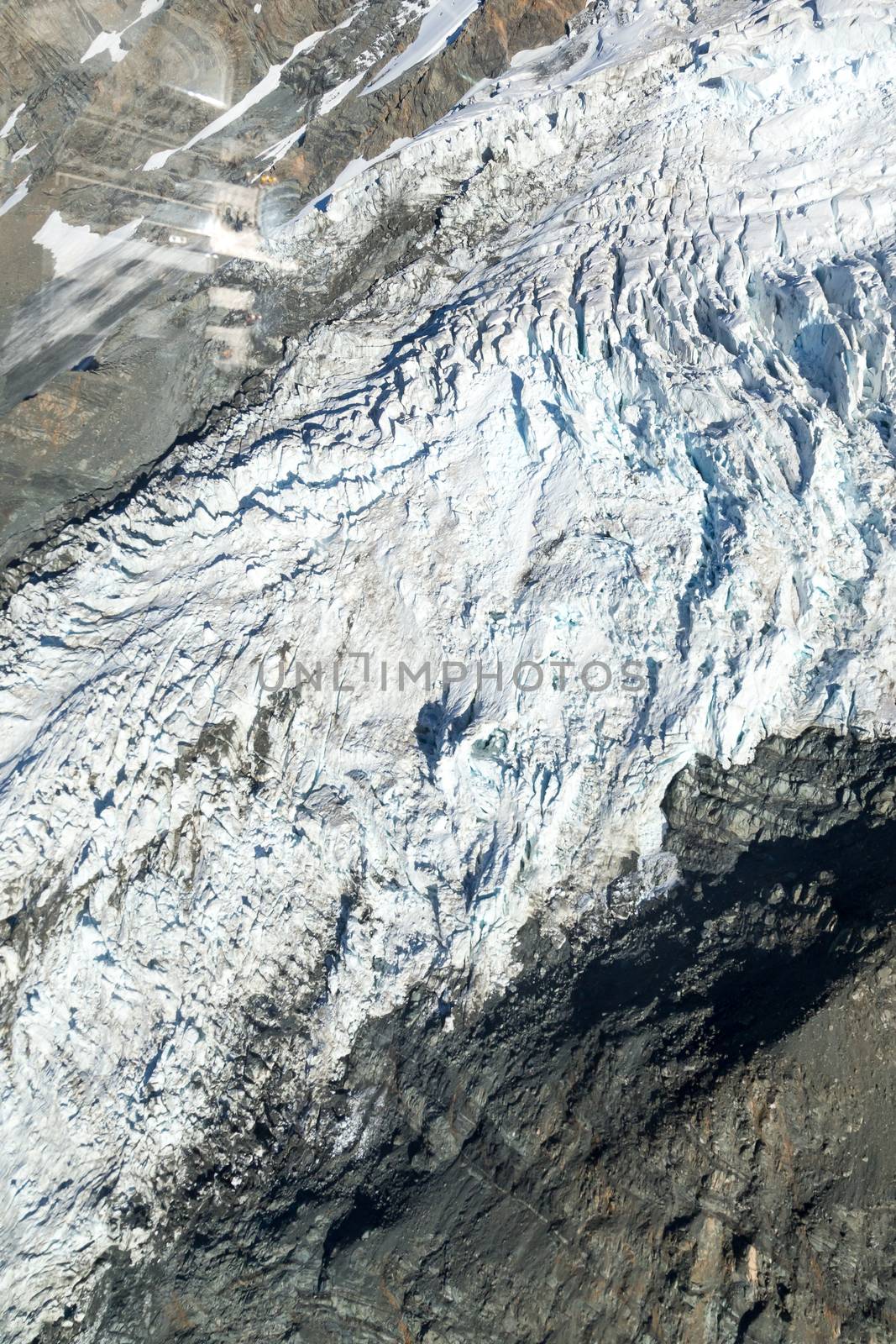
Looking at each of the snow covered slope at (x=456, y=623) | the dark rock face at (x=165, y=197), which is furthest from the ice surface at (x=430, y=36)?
the snow covered slope at (x=456, y=623)

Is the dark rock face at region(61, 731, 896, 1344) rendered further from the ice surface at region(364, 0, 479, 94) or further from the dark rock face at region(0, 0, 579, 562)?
the ice surface at region(364, 0, 479, 94)

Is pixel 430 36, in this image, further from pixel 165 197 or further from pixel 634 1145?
pixel 634 1145

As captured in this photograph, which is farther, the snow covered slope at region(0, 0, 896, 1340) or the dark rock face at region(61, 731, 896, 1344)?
the snow covered slope at region(0, 0, 896, 1340)

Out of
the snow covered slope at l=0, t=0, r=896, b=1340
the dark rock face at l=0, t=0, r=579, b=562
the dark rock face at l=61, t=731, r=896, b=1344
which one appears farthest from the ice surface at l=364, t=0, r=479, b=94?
the dark rock face at l=61, t=731, r=896, b=1344

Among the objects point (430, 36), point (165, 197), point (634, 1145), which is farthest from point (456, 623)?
point (430, 36)

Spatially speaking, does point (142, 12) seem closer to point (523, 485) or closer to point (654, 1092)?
point (523, 485)

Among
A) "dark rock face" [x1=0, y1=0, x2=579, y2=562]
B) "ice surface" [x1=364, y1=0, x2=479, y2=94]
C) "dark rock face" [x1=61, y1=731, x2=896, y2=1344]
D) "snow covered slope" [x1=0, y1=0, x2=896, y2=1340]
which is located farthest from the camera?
"ice surface" [x1=364, y1=0, x2=479, y2=94]

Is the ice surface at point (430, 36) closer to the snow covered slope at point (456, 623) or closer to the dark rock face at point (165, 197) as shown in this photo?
the dark rock face at point (165, 197)
